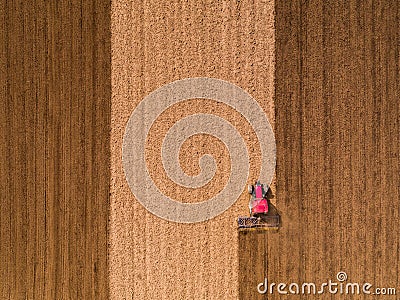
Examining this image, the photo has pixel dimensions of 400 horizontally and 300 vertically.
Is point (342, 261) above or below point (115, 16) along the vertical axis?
below

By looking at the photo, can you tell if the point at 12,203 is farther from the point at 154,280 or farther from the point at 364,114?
the point at 364,114

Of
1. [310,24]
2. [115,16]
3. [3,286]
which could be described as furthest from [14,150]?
[310,24]

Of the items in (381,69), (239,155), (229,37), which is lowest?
(239,155)

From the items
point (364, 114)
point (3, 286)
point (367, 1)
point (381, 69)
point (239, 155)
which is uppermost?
point (367, 1)

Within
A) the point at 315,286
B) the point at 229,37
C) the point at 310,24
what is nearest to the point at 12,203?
the point at 229,37

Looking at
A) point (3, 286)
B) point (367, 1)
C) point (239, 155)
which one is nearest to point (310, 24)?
point (367, 1)

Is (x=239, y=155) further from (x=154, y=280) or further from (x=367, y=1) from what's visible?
(x=367, y=1)

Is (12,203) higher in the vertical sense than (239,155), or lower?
lower

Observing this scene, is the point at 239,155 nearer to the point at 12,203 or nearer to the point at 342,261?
the point at 342,261
